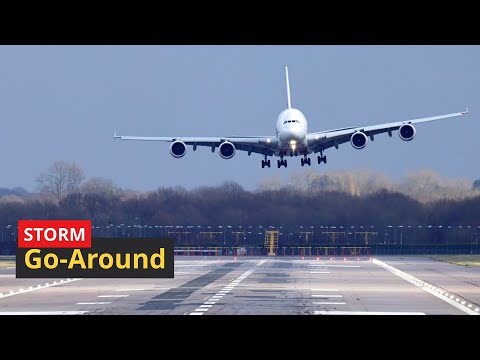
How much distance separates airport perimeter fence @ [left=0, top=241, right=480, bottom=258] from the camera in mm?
108500

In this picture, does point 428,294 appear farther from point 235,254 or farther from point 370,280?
point 235,254

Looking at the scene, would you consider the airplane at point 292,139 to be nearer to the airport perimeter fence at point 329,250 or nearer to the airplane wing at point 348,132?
the airplane wing at point 348,132

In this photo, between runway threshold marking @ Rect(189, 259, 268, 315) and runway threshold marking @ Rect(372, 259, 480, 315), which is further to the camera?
runway threshold marking @ Rect(372, 259, 480, 315)

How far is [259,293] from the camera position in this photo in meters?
48.9

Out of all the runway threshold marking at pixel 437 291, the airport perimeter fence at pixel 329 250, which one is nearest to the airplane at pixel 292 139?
the runway threshold marking at pixel 437 291

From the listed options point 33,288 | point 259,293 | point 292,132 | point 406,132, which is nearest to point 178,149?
point 292,132

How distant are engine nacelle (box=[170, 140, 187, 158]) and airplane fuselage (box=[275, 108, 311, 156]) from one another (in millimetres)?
6969

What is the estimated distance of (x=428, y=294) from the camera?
162ft

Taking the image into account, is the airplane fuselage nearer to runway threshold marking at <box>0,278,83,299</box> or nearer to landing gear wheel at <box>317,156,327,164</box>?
landing gear wheel at <box>317,156,327,164</box>

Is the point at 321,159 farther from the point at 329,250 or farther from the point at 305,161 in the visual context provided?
the point at 329,250

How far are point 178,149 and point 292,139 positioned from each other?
780cm

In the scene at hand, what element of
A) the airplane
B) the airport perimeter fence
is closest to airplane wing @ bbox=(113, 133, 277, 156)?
the airplane

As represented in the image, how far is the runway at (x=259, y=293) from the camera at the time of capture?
3947 cm

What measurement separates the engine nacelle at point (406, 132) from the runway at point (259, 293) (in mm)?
8733
